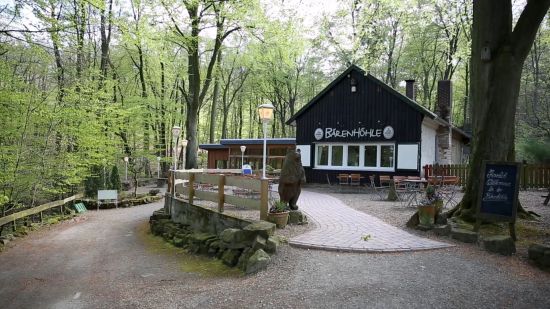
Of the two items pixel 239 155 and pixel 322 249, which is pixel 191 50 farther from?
pixel 322 249

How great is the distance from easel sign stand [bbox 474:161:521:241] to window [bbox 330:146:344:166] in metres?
11.7

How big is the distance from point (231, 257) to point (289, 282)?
2.22m

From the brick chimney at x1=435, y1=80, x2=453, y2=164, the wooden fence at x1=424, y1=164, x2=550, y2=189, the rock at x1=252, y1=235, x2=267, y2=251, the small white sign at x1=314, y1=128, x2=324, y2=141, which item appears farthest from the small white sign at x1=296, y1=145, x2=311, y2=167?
the rock at x1=252, y1=235, x2=267, y2=251

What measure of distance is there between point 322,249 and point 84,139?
1149cm

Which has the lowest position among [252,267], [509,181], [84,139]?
[252,267]

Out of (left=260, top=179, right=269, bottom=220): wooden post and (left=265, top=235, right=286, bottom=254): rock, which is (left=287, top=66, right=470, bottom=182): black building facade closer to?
(left=260, top=179, right=269, bottom=220): wooden post

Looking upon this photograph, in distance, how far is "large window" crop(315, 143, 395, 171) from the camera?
1736cm

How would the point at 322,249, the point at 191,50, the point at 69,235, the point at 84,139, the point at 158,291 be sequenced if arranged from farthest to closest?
the point at 191,50 < the point at 84,139 < the point at 69,235 < the point at 322,249 < the point at 158,291

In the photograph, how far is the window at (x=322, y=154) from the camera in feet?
63.2

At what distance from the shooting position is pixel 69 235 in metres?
11.9

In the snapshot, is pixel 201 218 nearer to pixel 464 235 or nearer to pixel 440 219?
pixel 440 219

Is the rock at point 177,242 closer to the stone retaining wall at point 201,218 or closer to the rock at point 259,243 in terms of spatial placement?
the stone retaining wall at point 201,218

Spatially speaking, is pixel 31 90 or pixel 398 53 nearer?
pixel 31 90

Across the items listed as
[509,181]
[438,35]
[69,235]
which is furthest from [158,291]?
[438,35]
